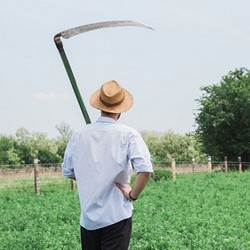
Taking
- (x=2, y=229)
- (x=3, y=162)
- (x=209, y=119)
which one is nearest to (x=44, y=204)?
(x=2, y=229)

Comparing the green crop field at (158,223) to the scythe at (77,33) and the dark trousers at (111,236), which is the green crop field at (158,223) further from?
the scythe at (77,33)

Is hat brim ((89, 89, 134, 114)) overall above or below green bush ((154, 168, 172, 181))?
above

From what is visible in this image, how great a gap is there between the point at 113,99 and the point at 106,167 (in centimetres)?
45

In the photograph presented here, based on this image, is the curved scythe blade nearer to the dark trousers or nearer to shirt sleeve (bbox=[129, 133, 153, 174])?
shirt sleeve (bbox=[129, 133, 153, 174])

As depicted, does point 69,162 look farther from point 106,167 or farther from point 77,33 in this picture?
point 77,33

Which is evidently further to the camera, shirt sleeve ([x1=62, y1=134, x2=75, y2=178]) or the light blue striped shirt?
shirt sleeve ([x1=62, y1=134, x2=75, y2=178])

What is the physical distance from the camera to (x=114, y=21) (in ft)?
13.3

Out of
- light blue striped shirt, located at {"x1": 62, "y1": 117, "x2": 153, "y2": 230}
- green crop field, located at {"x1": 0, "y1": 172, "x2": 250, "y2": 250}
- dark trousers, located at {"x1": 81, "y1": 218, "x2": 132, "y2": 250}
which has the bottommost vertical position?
green crop field, located at {"x1": 0, "y1": 172, "x2": 250, "y2": 250}

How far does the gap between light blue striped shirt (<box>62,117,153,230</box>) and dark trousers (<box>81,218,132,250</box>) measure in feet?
0.13

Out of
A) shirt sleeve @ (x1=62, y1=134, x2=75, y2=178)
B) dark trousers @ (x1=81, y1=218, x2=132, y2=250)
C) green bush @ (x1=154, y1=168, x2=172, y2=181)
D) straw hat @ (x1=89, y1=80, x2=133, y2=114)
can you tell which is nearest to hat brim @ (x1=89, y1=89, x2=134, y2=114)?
straw hat @ (x1=89, y1=80, x2=133, y2=114)

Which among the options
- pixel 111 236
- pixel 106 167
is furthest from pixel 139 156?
pixel 111 236

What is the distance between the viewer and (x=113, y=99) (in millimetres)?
3955

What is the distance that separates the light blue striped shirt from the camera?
153 inches

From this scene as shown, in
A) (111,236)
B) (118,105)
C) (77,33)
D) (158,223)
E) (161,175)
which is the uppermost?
(77,33)
